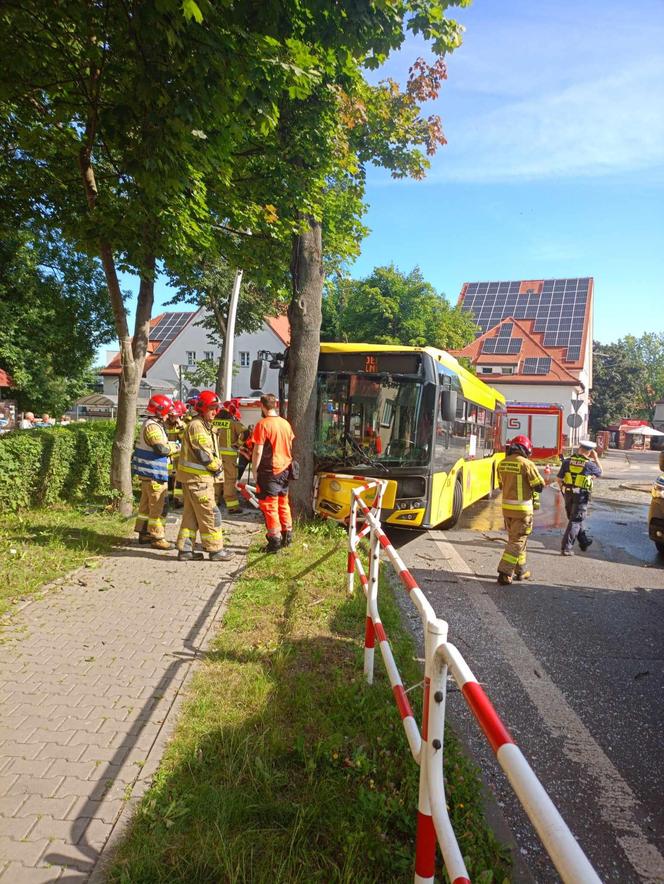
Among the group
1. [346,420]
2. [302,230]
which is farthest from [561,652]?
[302,230]

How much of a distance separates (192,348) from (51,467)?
4301 centimetres

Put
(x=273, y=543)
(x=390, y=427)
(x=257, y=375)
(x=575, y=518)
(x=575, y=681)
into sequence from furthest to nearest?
(x=257, y=375)
(x=575, y=518)
(x=390, y=427)
(x=273, y=543)
(x=575, y=681)

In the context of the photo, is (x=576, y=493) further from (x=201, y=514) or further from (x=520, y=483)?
(x=201, y=514)

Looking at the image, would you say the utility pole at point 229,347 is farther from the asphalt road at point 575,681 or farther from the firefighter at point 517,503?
the firefighter at point 517,503

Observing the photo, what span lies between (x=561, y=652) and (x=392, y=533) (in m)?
5.10

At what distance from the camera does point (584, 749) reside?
135 inches

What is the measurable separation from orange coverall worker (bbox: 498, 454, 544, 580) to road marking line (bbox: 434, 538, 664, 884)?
4.37ft

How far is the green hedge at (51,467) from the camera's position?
324 inches

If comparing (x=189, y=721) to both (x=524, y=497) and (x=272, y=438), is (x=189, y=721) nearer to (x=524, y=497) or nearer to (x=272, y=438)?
(x=272, y=438)

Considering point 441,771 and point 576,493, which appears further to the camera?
point 576,493

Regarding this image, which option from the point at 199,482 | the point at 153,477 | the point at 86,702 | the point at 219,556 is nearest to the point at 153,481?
the point at 153,477

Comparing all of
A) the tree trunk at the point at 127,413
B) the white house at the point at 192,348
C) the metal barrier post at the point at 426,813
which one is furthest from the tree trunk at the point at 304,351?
the white house at the point at 192,348

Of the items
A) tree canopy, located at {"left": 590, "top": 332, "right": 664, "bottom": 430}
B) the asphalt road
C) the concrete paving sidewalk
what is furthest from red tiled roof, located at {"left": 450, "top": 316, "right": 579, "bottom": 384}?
the concrete paving sidewalk

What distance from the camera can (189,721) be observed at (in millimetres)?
3238
